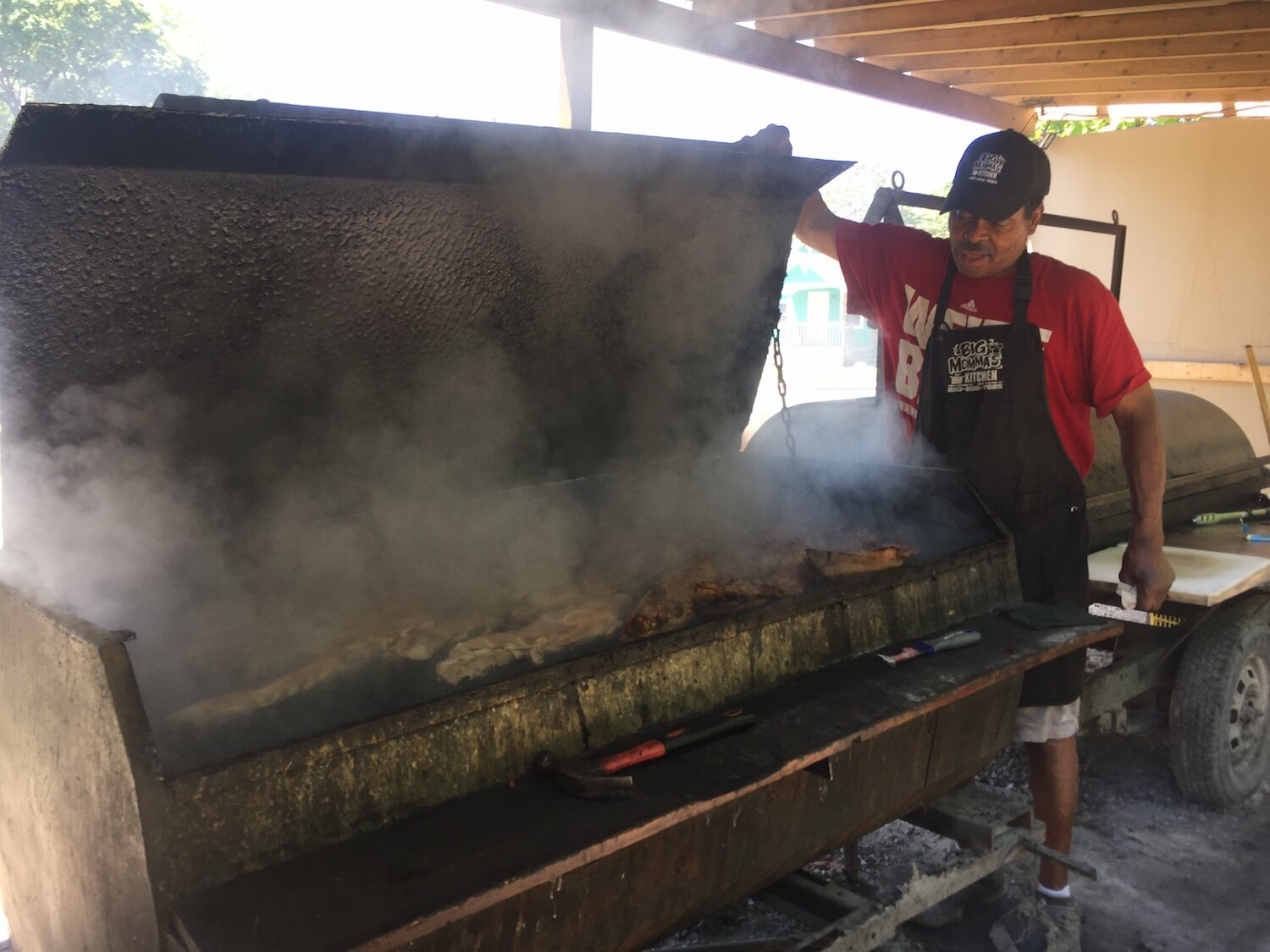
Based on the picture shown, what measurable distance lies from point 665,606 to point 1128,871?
2.68 metres

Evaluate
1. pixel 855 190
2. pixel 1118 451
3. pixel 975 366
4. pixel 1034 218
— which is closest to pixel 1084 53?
pixel 1118 451

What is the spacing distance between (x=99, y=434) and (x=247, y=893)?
119 centimetres

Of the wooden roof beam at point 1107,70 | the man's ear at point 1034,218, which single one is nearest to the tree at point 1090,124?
the wooden roof beam at point 1107,70

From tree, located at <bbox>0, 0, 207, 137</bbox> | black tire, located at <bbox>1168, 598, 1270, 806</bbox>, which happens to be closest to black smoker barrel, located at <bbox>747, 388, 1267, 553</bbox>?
black tire, located at <bbox>1168, 598, 1270, 806</bbox>

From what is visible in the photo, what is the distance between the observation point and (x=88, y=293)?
1929 mm

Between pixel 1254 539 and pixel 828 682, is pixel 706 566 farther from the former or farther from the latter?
pixel 1254 539

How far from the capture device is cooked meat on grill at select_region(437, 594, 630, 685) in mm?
1897

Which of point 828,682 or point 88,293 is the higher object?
point 88,293

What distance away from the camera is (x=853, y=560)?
254cm

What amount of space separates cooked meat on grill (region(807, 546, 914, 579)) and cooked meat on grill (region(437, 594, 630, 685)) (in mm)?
574

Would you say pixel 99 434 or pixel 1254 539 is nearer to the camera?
pixel 99 434

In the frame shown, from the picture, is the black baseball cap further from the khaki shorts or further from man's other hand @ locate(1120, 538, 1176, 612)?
the khaki shorts

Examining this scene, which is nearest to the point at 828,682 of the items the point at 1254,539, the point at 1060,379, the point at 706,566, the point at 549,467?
the point at 706,566

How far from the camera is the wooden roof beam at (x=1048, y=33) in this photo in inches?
211
